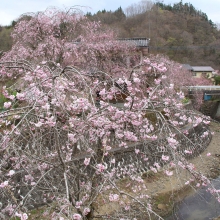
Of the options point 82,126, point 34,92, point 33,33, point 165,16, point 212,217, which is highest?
point 165,16

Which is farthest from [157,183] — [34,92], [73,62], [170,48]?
[170,48]

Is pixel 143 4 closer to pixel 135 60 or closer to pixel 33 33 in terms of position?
pixel 135 60

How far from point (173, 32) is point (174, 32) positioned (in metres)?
0.16

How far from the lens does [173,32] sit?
32.9 meters

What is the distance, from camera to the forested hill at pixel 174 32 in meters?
30.4

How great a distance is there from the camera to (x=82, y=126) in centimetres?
306

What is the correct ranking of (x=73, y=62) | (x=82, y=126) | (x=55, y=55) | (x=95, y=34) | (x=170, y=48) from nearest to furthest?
(x=82, y=126) → (x=55, y=55) → (x=73, y=62) → (x=95, y=34) → (x=170, y=48)

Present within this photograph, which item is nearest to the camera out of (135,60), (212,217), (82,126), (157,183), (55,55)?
(82,126)

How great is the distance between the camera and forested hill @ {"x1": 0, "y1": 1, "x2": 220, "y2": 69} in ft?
99.4

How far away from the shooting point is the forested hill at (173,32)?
30297mm

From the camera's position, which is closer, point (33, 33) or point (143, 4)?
point (33, 33)

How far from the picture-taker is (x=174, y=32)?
32.9m

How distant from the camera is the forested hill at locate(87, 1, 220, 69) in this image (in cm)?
3038

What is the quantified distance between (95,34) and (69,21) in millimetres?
2026
